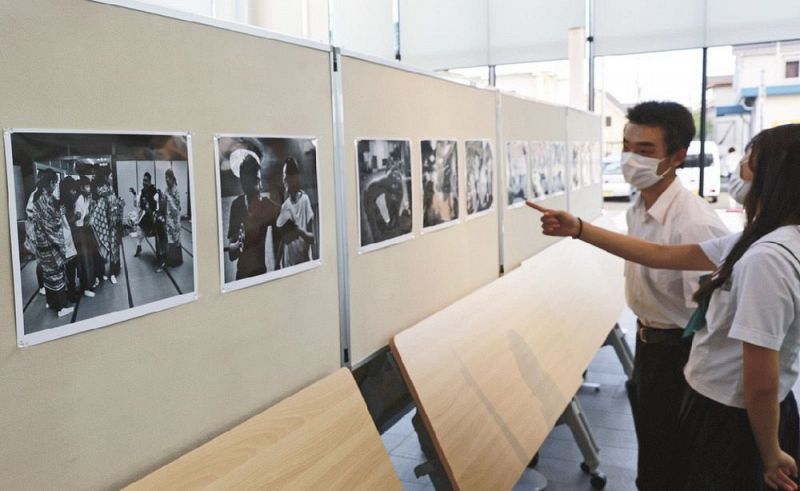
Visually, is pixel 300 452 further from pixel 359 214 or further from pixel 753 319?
pixel 753 319

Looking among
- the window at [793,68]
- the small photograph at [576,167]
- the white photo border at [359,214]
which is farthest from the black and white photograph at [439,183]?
the window at [793,68]

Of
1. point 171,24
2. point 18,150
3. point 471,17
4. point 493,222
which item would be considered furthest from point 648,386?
point 471,17

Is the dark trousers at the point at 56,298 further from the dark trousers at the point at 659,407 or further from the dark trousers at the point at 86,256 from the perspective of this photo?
the dark trousers at the point at 659,407

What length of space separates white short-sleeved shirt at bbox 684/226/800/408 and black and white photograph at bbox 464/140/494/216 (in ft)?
4.60

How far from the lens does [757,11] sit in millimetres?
9078

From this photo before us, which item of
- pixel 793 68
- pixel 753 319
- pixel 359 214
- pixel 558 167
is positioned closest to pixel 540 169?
pixel 558 167

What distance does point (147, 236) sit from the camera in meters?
1.42

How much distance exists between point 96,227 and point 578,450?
3.40 metres

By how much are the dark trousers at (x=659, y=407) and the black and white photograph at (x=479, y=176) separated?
1.05 m

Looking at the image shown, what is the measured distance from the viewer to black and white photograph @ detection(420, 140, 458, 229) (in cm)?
273

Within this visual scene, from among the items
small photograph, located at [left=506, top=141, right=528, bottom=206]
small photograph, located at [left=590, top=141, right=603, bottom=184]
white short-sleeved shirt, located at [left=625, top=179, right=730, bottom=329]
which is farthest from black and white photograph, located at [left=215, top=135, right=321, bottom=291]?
small photograph, located at [left=590, top=141, right=603, bottom=184]

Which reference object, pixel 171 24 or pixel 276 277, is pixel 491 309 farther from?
pixel 171 24

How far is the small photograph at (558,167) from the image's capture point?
4.82 metres

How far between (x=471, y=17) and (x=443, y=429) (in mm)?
9748
